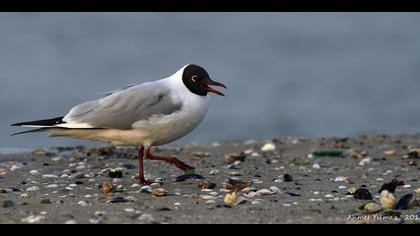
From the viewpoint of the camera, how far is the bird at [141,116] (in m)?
6.91

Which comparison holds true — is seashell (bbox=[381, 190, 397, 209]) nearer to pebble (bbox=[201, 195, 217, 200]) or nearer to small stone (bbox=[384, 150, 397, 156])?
pebble (bbox=[201, 195, 217, 200])

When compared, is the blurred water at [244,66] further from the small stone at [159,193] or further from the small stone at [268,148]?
the small stone at [159,193]

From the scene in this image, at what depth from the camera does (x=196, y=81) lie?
284 inches

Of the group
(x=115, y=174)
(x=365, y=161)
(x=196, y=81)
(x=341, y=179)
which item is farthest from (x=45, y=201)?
(x=365, y=161)

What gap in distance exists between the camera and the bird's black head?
7184mm

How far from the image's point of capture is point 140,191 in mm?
6402

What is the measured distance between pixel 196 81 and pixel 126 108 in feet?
2.36

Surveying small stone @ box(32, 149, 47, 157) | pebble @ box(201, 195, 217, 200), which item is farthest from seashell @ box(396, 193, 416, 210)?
small stone @ box(32, 149, 47, 157)

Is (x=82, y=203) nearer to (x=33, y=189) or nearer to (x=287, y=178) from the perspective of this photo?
(x=33, y=189)

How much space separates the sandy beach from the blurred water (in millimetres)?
3672

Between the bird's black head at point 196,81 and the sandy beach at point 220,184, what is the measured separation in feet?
2.70
